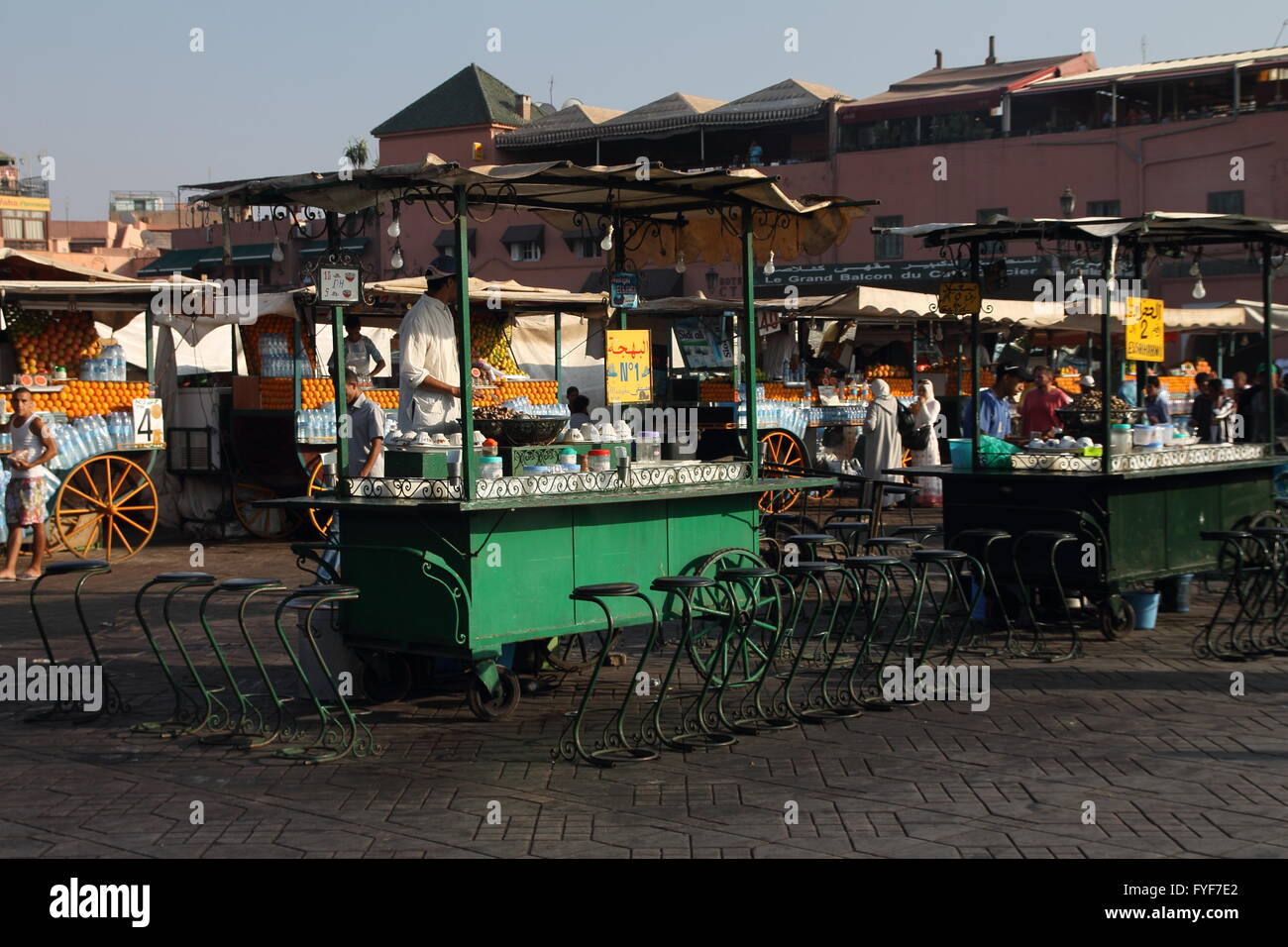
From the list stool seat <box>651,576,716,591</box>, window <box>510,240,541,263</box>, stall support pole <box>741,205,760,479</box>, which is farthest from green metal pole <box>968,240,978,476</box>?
window <box>510,240,541,263</box>

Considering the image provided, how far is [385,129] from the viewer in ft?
172

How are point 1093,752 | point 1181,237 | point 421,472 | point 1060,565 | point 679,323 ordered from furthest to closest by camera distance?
point 679,323 → point 1181,237 → point 1060,565 → point 421,472 → point 1093,752

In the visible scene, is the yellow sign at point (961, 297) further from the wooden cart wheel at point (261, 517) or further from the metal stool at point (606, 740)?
the wooden cart wheel at point (261, 517)

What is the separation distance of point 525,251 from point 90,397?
32184mm

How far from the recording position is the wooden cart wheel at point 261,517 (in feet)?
54.3

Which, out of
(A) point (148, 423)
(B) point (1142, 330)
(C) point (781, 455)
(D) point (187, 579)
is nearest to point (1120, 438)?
(B) point (1142, 330)

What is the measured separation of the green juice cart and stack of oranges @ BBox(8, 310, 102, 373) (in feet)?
25.4

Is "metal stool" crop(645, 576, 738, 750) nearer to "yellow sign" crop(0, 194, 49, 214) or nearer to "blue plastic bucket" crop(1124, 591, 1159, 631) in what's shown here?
"blue plastic bucket" crop(1124, 591, 1159, 631)

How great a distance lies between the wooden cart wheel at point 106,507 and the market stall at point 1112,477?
8.52 meters

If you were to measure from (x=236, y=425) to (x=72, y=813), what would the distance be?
10.5 metres

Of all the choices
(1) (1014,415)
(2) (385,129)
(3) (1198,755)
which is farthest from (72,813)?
(2) (385,129)

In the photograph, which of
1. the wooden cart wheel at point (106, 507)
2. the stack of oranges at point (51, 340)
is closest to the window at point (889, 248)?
the stack of oranges at point (51, 340)

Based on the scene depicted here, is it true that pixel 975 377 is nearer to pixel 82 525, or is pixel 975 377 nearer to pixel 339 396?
pixel 339 396

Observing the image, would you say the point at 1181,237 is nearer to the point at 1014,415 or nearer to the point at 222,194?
the point at 222,194
